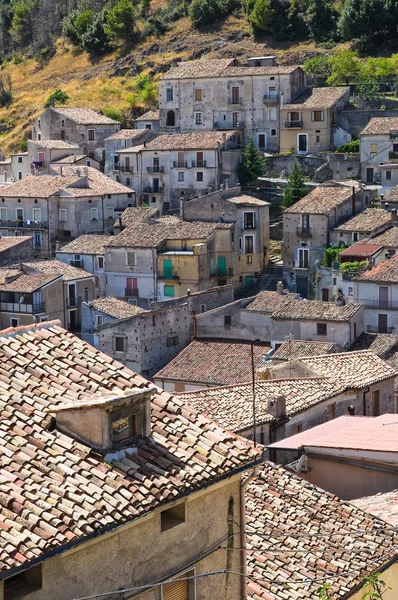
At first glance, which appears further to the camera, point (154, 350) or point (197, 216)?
point (197, 216)

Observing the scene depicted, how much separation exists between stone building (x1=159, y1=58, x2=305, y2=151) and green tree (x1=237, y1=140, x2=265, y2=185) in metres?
3.71

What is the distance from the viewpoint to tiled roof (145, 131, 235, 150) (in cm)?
6788

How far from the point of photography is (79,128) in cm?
7744

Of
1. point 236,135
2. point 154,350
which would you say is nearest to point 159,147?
point 236,135

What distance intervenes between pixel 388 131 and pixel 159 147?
1314 cm

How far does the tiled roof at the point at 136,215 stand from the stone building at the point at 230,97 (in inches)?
420

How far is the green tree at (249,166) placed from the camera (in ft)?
222

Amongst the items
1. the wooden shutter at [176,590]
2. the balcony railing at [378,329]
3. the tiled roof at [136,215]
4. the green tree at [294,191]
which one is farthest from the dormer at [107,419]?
the green tree at [294,191]

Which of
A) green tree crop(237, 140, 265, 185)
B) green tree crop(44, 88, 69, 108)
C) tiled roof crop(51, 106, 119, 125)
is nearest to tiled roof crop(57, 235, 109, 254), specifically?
green tree crop(237, 140, 265, 185)

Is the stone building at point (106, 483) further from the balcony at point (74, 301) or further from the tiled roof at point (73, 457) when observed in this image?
the balcony at point (74, 301)

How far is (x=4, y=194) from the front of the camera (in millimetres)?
67625

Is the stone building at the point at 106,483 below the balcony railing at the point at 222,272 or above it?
above

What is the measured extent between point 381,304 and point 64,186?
929 inches

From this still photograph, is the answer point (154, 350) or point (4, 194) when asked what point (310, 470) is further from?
point (4, 194)
